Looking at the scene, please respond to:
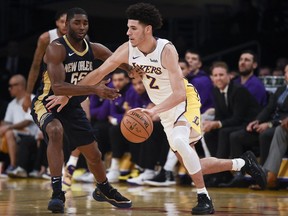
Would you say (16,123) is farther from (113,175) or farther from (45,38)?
(45,38)

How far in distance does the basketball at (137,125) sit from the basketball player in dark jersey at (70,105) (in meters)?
0.55

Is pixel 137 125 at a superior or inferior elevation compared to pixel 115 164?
superior

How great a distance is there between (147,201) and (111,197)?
2.55ft

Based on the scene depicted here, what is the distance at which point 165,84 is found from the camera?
7.53m

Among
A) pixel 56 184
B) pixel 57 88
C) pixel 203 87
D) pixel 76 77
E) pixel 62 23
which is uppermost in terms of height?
pixel 62 23

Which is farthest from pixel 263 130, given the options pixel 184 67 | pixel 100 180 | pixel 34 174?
pixel 34 174

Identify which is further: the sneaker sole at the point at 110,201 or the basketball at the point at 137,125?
the sneaker sole at the point at 110,201

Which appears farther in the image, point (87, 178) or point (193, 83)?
point (87, 178)

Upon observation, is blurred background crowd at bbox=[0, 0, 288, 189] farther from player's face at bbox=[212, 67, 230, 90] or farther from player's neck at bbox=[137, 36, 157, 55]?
player's neck at bbox=[137, 36, 157, 55]

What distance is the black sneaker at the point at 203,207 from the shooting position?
23.8 feet

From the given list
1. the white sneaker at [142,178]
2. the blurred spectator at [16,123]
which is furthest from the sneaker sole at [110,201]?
the blurred spectator at [16,123]

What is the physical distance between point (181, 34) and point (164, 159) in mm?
6497

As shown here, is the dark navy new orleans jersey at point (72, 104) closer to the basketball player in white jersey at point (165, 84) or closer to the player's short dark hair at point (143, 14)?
the basketball player in white jersey at point (165, 84)

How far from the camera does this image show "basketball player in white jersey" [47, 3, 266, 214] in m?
7.30
